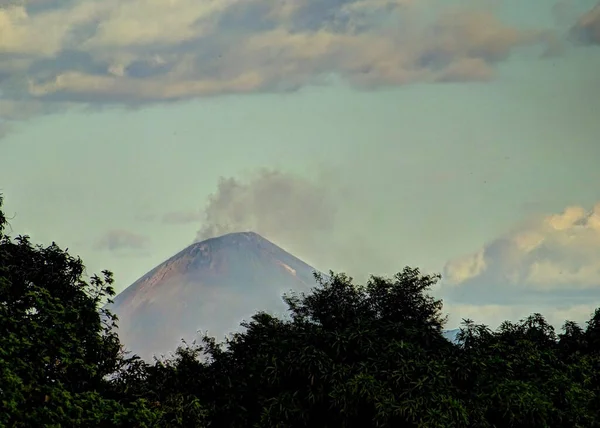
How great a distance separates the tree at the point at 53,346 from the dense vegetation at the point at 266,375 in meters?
0.04

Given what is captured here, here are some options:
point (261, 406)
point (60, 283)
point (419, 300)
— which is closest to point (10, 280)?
point (60, 283)

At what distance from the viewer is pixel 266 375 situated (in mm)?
39156

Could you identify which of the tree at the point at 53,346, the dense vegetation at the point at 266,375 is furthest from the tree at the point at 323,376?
the tree at the point at 53,346

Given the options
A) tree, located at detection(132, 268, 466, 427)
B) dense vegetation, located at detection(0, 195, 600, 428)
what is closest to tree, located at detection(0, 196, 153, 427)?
dense vegetation, located at detection(0, 195, 600, 428)

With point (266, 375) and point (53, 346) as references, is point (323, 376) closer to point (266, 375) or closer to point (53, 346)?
point (266, 375)

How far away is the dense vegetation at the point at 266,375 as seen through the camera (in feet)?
101

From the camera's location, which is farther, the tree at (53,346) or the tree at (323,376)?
the tree at (323,376)

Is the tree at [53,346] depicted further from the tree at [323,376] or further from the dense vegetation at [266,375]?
the tree at [323,376]

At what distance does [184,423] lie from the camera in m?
37.6

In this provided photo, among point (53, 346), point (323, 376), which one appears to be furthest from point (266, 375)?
point (53, 346)

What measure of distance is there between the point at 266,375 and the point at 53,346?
10043 millimetres

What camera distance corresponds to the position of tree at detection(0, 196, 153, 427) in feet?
95.7

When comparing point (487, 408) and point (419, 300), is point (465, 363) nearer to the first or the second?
point (487, 408)

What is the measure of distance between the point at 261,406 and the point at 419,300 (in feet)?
44.9
